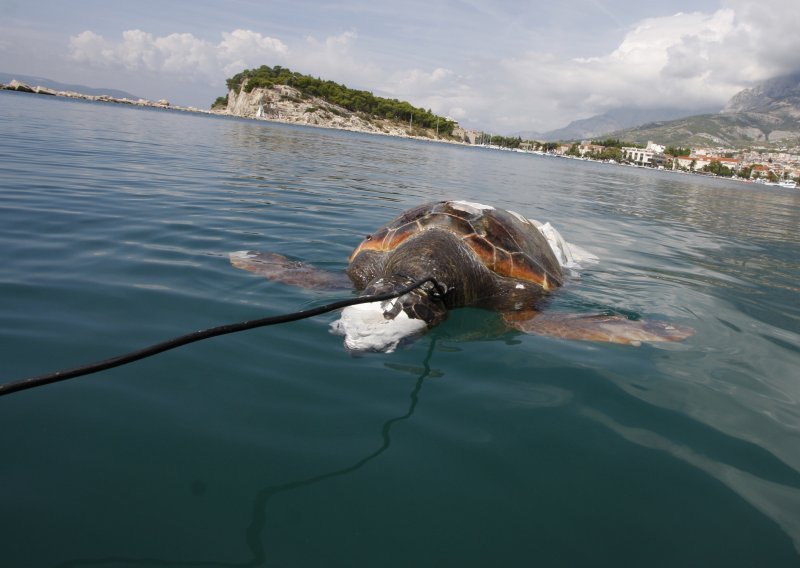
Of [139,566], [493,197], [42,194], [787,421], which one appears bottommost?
[139,566]

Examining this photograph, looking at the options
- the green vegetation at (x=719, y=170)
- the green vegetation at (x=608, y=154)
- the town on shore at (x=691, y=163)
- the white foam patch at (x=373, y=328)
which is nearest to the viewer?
the white foam patch at (x=373, y=328)

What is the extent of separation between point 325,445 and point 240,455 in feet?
1.57

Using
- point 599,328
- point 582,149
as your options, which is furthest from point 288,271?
point 582,149

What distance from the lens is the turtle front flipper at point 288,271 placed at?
5.82 metres

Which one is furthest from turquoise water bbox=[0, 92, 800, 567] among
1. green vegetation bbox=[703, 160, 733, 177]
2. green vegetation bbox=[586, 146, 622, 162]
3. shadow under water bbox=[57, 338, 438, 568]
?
green vegetation bbox=[586, 146, 622, 162]

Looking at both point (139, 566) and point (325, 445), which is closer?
point (139, 566)

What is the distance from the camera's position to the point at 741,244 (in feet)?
40.0

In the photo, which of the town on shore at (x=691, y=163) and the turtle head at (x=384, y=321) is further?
the town on shore at (x=691, y=163)

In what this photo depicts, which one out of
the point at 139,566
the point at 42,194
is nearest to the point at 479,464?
the point at 139,566

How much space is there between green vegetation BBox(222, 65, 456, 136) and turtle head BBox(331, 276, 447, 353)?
138m

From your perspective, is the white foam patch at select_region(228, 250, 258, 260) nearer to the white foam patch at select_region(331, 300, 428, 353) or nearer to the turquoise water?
the turquoise water

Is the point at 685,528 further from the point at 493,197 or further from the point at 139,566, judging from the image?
the point at 493,197

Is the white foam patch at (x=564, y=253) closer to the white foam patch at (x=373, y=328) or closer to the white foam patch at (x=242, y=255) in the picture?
the white foam patch at (x=373, y=328)

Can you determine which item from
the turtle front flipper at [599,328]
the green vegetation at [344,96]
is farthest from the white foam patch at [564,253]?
the green vegetation at [344,96]
